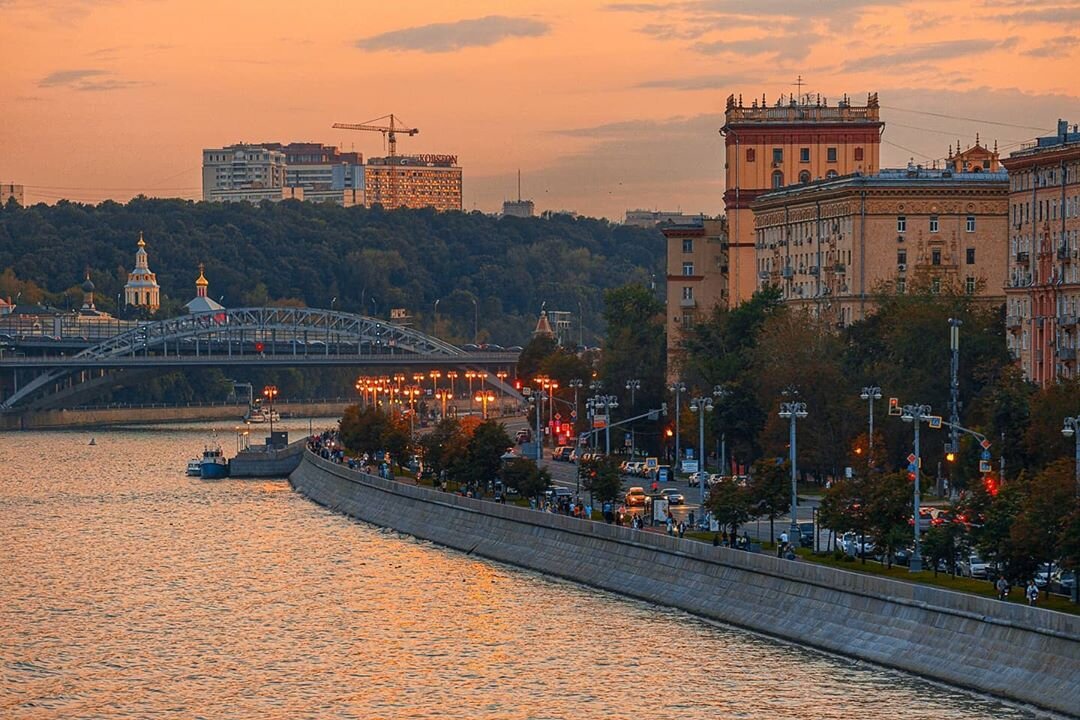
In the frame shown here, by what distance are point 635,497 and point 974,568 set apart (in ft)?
88.5

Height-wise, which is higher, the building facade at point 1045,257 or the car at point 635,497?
the building facade at point 1045,257

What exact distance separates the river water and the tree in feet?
15.2

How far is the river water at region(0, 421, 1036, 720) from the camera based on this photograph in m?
51.4

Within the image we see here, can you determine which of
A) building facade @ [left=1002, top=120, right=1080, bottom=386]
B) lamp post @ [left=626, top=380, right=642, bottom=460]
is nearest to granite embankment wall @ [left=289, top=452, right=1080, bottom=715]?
building facade @ [left=1002, top=120, right=1080, bottom=386]

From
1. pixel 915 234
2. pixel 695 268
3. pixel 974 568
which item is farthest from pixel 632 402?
pixel 974 568

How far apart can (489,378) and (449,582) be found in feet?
373

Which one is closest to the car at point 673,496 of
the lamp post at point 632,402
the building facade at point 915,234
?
the building facade at point 915,234

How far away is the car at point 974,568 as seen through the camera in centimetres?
5678

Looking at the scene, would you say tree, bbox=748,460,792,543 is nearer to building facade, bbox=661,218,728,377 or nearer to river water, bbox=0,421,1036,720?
river water, bbox=0,421,1036,720

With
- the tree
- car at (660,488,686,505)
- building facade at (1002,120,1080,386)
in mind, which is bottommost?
car at (660,488,686,505)

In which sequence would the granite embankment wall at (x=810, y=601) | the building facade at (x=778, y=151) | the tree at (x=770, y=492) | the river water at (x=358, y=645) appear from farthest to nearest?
1. the building facade at (x=778, y=151)
2. the tree at (x=770, y=492)
3. the river water at (x=358, y=645)
4. the granite embankment wall at (x=810, y=601)

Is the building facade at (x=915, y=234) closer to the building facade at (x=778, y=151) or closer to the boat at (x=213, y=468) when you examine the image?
the building facade at (x=778, y=151)

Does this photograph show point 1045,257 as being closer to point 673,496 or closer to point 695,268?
point 673,496

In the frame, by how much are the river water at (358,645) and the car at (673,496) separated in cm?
699
